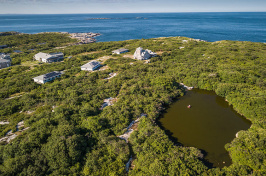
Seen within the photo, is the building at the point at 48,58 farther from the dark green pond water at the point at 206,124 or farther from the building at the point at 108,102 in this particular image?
the dark green pond water at the point at 206,124

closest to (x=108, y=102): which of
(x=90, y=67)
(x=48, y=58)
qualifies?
(x=90, y=67)

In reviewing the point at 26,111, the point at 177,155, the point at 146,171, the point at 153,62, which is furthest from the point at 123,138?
the point at 153,62

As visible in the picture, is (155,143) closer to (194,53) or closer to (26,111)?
(26,111)

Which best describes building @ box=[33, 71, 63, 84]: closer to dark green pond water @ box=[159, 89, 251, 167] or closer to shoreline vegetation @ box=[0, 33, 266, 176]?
shoreline vegetation @ box=[0, 33, 266, 176]

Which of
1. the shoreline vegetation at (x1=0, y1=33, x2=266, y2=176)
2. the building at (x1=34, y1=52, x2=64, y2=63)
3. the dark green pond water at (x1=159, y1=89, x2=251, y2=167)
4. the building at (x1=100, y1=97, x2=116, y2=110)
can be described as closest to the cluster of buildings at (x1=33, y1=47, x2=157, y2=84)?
the building at (x1=34, y1=52, x2=64, y2=63)

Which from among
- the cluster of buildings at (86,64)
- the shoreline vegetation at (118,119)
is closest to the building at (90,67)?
the cluster of buildings at (86,64)

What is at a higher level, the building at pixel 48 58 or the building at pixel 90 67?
the building at pixel 48 58
